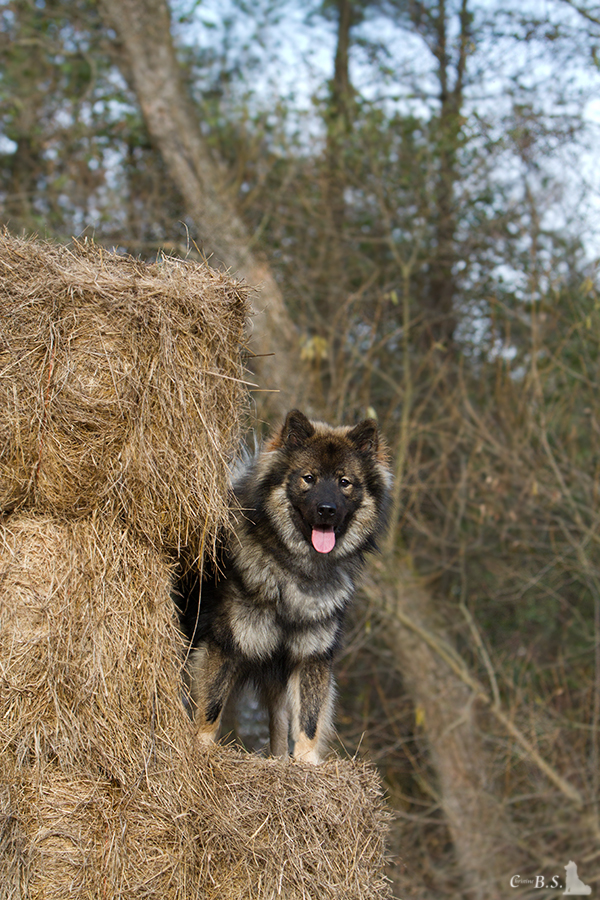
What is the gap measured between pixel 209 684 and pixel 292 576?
0.62 meters

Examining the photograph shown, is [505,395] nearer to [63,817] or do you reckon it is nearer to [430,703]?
[430,703]

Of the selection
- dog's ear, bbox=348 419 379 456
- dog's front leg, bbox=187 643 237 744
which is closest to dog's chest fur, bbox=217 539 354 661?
dog's front leg, bbox=187 643 237 744

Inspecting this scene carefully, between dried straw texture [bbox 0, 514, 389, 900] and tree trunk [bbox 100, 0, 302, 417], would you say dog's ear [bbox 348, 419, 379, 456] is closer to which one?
dried straw texture [bbox 0, 514, 389, 900]

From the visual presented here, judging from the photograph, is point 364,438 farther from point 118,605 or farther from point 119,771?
point 119,771

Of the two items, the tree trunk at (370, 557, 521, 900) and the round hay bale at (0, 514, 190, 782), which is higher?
the round hay bale at (0, 514, 190, 782)

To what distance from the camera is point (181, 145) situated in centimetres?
977

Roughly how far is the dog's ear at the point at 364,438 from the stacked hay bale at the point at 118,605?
2.81 feet

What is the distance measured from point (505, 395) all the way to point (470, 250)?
8.82ft

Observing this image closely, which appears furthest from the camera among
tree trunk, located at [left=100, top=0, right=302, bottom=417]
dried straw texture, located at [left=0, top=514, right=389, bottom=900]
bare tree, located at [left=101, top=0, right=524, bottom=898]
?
tree trunk, located at [left=100, top=0, right=302, bottom=417]

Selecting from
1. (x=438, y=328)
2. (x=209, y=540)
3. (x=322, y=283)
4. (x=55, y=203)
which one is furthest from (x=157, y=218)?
(x=209, y=540)

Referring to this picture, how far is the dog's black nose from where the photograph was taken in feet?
11.2

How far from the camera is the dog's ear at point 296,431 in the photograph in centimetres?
364

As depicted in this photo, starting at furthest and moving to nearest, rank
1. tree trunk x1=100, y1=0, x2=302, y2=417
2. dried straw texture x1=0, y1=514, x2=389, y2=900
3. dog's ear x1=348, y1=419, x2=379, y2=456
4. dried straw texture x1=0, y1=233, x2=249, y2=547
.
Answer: tree trunk x1=100, y1=0, x2=302, y2=417, dog's ear x1=348, y1=419, x2=379, y2=456, dried straw texture x1=0, y1=233, x2=249, y2=547, dried straw texture x1=0, y1=514, x2=389, y2=900

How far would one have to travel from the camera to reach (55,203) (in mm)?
10172
